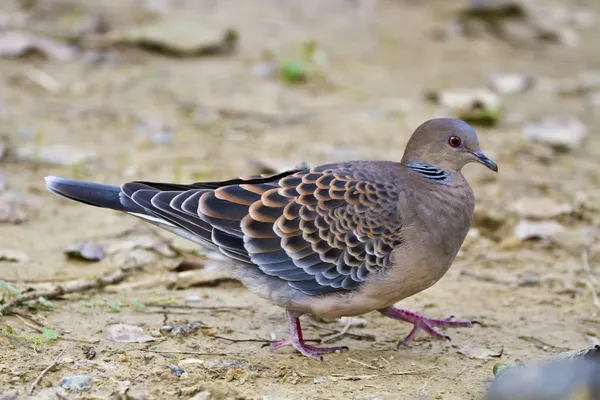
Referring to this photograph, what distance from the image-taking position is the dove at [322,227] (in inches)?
153

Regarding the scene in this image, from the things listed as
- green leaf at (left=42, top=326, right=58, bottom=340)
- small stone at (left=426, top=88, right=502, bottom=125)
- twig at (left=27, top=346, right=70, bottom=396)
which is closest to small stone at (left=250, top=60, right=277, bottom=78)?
small stone at (left=426, top=88, right=502, bottom=125)

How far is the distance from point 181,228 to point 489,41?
6.19 metres

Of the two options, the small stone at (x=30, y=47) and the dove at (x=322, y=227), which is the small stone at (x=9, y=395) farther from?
the small stone at (x=30, y=47)

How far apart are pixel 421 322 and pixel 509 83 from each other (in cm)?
449

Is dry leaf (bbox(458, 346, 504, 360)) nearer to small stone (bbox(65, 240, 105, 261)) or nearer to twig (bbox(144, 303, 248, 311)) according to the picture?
twig (bbox(144, 303, 248, 311))

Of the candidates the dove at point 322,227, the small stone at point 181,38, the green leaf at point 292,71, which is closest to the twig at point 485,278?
the dove at point 322,227

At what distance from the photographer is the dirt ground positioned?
12.1 feet

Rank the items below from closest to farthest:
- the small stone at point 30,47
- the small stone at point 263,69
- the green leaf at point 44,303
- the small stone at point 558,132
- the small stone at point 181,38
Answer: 1. the green leaf at point 44,303
2. the small stone at point 558,132
3. the small stone at point 30,47
4. the small stone at point 263,69
5. the small stone at point 181,38

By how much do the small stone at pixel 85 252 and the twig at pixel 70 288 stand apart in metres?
0.18

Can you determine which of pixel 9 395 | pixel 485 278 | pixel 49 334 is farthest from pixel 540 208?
pixel 9 395

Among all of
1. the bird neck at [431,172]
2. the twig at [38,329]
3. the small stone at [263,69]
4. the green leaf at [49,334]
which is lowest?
the twig at [38,329]

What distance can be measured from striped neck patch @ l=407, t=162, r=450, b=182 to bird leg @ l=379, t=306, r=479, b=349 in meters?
0.64

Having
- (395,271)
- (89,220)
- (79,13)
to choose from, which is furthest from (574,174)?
(79,13)

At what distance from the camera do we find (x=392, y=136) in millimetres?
6738
